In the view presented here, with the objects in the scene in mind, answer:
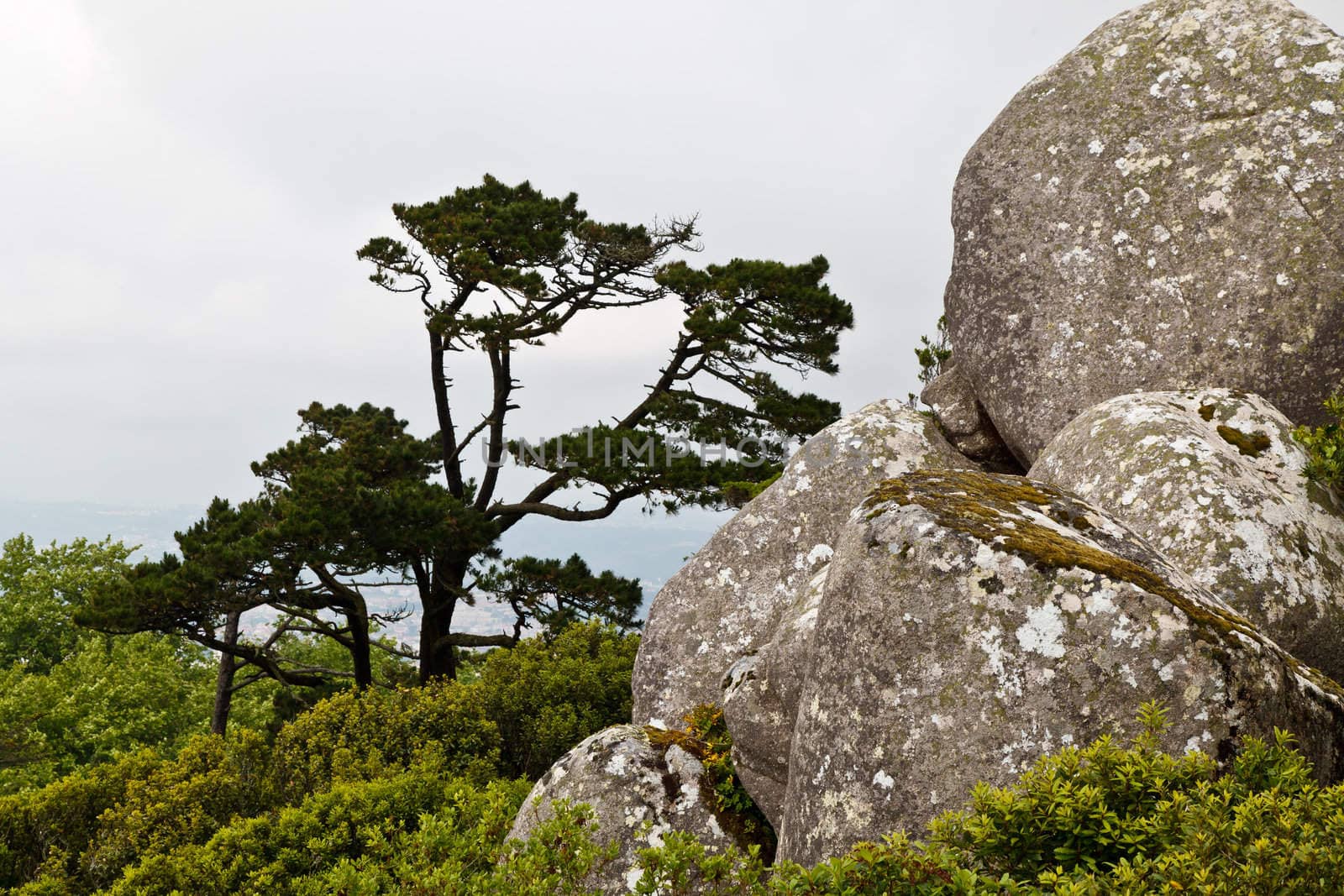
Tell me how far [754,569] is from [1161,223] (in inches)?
195

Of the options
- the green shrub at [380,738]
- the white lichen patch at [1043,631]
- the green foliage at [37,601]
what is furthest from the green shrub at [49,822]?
the green foliage at [37,601]

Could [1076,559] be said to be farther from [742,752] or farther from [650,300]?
[650,300]

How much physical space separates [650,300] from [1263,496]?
1920 cm

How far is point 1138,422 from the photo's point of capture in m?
7.42

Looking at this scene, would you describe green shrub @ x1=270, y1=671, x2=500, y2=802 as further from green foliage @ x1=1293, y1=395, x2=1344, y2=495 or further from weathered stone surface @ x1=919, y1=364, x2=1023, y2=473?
green foliage @ x1=1293, y1=395, x2=1344, y2=495

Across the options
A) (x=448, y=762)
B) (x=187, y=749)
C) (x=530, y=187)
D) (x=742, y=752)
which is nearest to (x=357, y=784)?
(x=448, y=762)

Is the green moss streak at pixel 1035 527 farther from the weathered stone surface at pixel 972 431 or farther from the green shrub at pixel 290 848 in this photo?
the green shrub at pixel 290 848

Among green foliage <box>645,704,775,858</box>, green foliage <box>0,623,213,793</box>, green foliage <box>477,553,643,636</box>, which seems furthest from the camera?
green foliage <box>0,623,213,793</box>

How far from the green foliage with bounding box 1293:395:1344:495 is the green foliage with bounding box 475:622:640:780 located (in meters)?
8.33

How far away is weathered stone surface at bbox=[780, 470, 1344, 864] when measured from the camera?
4551mm

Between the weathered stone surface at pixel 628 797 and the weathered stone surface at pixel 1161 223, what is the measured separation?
4969 millimetres

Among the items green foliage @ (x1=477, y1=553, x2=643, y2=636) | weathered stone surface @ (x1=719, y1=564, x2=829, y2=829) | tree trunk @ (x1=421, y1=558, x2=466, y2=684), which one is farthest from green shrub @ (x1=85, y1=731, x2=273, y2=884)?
tree trunk @ (x1=421, y1=558, x2=466, y2=684)

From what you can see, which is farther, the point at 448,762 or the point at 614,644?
the point at 614,644

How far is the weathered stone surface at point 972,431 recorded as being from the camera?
1049cm
